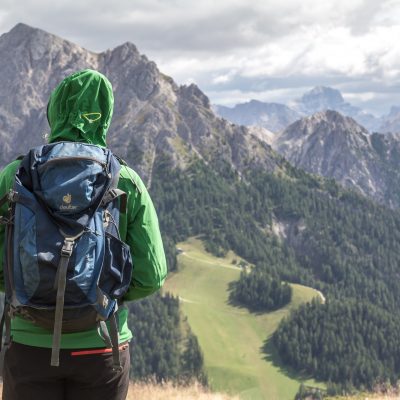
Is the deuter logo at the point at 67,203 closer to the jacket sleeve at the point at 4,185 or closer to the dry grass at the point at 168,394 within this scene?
the jacket sleeve at the point at 4,185

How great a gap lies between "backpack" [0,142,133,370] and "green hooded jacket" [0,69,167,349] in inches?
13.4

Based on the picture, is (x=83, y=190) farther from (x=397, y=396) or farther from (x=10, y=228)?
(x=397, y=396)

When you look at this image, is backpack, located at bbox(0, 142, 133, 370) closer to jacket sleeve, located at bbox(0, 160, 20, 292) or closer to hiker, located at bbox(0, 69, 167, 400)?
hiker, located at bbox(0, 69, 167, 400)

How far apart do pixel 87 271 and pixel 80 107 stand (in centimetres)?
198

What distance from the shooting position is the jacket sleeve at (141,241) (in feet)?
19.9

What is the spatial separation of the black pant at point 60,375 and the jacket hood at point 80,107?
2.35 meters

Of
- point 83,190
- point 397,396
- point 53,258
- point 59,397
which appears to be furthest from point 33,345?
point 397,396

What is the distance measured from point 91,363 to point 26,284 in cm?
109

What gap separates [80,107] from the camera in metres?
6.23

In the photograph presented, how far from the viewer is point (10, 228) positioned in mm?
5555

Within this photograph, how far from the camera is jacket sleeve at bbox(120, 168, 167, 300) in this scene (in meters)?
6.07

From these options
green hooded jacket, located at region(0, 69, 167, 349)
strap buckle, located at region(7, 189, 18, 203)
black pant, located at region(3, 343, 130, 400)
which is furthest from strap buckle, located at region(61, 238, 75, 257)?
black pant, located at region(3, 343, 130, 400)

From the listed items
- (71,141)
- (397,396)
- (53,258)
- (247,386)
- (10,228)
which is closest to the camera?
(53,258)

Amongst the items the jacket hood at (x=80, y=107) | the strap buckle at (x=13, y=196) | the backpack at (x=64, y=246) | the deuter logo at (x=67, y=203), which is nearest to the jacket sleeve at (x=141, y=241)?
the backpack at (x=64, y=246)
